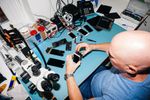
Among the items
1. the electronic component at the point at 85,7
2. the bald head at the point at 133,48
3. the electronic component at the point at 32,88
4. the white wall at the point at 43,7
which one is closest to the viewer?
the bald head at the point at 133,48

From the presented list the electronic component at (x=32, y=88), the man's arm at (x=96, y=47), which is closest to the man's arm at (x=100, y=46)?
the man's arm at (x=96, y=47)

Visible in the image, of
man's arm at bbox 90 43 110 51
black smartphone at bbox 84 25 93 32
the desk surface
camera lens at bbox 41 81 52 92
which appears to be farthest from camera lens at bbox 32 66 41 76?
black smartphone at bbox 84 25 93 32

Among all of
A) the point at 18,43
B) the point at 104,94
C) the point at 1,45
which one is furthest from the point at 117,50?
the point at 1,45

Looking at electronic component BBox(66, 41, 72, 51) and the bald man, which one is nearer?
the bald man

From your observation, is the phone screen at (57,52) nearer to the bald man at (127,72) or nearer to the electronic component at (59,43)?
the electronic component at (59,43)

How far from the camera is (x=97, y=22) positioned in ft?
6.26

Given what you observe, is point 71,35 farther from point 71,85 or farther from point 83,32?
point 71,85

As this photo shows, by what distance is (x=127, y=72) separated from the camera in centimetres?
102

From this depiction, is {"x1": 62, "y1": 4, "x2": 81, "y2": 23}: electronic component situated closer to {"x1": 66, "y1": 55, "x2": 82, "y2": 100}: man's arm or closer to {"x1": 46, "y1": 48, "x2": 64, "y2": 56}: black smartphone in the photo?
{"x1": 46, "y1": 48, "x2": 64, "y2": 56}: black smartphone

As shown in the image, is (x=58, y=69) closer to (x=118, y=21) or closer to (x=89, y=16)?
(x=89, y=16)

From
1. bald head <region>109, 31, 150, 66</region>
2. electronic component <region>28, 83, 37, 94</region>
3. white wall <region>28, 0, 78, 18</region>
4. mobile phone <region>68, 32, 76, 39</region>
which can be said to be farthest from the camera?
mobile phone <region>68, 32, 76, 39</region>

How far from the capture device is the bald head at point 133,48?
0.89 meters

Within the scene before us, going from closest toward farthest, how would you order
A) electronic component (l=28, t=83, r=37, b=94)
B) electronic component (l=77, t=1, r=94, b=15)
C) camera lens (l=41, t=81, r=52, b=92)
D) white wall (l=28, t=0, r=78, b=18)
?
→ camera lens (l=41, t=81, r=52, b=92) < electronic component (l=28, t=83, r=37, b=94) < white wall (l=28, t=0, r=78, b=18) < electronic component (l=77, t=1, r=94, b=15)

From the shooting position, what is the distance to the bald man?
90 cm
